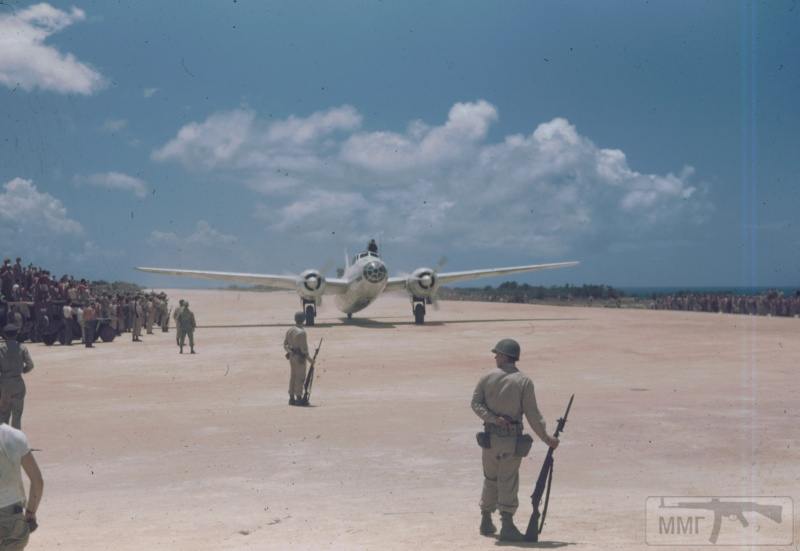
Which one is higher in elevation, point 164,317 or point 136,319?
point 136,319

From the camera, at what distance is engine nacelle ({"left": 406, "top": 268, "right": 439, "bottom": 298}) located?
129 feet

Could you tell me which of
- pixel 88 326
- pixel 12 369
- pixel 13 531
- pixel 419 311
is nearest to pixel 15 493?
pixel 13 531

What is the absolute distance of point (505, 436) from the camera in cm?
707

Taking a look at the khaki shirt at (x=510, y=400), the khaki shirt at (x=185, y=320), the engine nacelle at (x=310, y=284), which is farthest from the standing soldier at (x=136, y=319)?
the khaki shirt at (x=510, y=400)

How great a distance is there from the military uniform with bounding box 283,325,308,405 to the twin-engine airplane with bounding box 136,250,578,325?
74.0 ft

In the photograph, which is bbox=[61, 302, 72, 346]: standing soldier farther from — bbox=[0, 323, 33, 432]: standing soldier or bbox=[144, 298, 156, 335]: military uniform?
bbox=[0, 323, 33, 432]: standing soldier

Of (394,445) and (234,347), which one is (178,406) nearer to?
(394,445)

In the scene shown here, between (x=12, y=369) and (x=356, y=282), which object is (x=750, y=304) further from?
(x=12, y=369)

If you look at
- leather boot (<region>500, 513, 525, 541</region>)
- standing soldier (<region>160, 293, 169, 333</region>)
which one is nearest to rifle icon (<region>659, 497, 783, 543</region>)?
leather boot (<region>500, 513, 525, 541</region>)

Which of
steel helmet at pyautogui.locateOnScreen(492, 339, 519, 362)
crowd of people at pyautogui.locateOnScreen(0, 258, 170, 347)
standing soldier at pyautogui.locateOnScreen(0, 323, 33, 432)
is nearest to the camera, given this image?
steel helmet at pyautogui.locateOnScreen(492, 339, 519, 362)

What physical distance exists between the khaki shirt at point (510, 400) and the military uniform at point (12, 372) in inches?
238

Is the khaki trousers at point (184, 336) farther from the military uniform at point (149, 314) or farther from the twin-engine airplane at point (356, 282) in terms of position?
the twin-engine airplane at point (356, 282)

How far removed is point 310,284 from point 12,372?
28.3 m

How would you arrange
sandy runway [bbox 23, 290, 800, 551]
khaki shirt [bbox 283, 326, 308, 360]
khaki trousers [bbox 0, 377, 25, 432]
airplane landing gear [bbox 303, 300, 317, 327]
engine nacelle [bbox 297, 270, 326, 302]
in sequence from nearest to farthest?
sandy runway [bbox 23, 290, 800, 551] → khaki trousers [bbox 0, 377, 25, 432] → khaki shirt [bbox 283, 326, 308, 360] → engine nacelle [bbox 297, 270, 326, 302] → airplane landing gear [bbox 303, 300, 317, 327]
